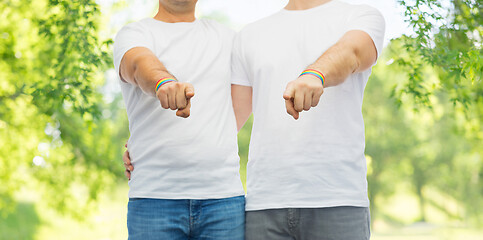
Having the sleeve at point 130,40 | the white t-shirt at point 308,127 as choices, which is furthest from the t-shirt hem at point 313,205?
the sleeve at point 130,40

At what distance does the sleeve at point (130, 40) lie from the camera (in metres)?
1.97

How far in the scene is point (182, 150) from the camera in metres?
1.96

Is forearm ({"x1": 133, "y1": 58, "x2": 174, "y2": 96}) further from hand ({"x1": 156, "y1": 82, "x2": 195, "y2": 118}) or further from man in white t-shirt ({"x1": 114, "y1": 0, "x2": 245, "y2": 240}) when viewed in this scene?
hand ({"x1": 156, "y1": 82, "x2": 195, "y2": 118})

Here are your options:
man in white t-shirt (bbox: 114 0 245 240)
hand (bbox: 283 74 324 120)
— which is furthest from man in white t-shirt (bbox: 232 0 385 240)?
hand (bbox: 283 74 324 120)

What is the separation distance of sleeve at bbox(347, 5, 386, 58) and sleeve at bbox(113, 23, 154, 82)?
0.78m

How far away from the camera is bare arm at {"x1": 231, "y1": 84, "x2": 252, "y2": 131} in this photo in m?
2.17

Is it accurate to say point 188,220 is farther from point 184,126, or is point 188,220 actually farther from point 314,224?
point 314,224

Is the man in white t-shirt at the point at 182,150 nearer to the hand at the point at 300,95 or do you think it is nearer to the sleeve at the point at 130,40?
the sleeve at the point at 130,40

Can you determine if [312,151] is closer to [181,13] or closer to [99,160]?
[181,13]

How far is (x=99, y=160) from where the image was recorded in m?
8.34

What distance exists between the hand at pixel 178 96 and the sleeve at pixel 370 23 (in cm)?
67

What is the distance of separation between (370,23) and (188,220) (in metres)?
0.97

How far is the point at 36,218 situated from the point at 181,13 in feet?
50.9

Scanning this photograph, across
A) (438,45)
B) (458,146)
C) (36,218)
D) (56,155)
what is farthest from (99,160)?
(458,146)
